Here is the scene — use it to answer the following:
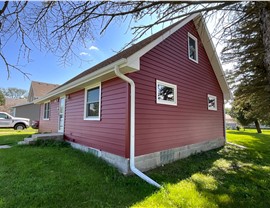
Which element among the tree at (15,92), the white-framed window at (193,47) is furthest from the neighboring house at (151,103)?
the tree at (15,92)

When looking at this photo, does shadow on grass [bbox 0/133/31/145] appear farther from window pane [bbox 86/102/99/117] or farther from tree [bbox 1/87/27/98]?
tree [bbox 1/87/27/98]

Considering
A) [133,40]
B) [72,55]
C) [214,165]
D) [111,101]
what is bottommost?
[214,165]

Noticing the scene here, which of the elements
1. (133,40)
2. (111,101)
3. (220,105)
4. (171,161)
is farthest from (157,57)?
(220,105)

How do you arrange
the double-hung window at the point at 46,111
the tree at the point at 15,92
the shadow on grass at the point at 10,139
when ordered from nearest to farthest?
the shadow on grass at the point at 10,139, the double-hung window at the point at 46,111, the tree at the point at 15,92

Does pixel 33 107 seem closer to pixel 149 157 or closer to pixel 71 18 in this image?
pixel 149 157

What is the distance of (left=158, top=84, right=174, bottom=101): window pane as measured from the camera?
5938mm

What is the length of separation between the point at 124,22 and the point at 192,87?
199 inches

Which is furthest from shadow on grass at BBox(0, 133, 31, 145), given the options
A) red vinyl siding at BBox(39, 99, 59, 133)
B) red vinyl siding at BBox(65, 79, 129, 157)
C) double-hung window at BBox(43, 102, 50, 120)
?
red vinyl siding at BBox(65, 79, 129, 157)

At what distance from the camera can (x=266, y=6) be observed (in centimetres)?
323

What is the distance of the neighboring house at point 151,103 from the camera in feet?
16.3

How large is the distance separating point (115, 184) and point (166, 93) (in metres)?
3.44

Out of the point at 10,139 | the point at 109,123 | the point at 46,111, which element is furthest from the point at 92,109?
the point at 46,111

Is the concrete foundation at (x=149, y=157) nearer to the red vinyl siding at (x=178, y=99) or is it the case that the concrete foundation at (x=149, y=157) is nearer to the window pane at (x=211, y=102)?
the red vinyl siding at (x=178, y=99)

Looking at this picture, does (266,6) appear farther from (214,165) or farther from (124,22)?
(214,165)
